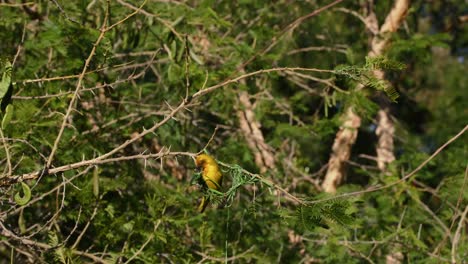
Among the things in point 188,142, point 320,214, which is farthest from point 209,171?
point 188,142

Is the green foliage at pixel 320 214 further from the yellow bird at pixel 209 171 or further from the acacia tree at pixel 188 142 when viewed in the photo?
the yellow bird at pixel 209 171

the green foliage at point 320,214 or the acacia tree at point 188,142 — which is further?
the acacia tree at point 188,142

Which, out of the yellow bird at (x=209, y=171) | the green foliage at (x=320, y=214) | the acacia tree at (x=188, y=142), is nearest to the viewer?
the green foliage at (x=320, y=214)

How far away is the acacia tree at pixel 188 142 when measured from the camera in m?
2.76

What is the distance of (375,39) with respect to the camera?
15.2 ft

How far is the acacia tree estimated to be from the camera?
→ 2.76 metres

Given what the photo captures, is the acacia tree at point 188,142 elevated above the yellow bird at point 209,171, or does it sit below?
below

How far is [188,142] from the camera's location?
3.97 meters

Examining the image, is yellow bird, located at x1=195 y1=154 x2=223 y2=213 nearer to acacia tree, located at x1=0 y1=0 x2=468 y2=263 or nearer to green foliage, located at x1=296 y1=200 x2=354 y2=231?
acacia tree, located at x1=0 y1=0 x2=468 y2=263

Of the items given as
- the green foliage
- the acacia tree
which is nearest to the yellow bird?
the acacia tree

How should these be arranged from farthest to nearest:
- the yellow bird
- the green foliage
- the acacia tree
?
the acacia tree, the yellow bird, the green foliage

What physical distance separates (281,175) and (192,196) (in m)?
0.93

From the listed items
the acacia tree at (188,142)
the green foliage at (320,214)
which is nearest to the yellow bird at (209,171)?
the acacia tree at (188,142)

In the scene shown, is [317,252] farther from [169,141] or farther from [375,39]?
[375,39]
